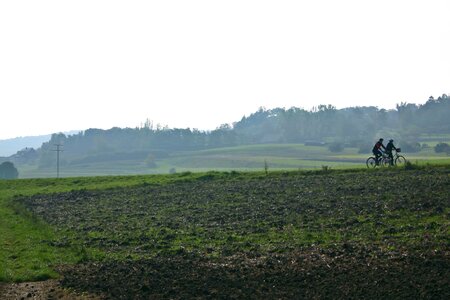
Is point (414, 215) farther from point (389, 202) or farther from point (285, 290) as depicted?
point (285, 290)

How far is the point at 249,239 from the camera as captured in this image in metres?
26.6

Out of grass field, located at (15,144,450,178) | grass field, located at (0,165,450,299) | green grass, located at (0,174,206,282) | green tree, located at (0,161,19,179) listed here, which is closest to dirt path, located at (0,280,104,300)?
grass field, located at (0,165,450,299)

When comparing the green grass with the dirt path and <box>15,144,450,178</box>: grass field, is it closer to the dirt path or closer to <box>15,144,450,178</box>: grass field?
the dirt path

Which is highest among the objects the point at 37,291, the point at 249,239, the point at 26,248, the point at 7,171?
the point at 249,239

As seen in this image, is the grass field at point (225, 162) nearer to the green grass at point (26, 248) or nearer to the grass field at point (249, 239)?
the grass field at point (249, 239)

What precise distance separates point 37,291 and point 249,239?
914 cm

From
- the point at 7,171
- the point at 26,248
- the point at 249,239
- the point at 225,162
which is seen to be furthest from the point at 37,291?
the point at 225,162

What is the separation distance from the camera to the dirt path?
19688 millimetres

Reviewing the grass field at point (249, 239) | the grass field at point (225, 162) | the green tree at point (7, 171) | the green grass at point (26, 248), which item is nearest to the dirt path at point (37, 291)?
the grass field at point (249, 239)

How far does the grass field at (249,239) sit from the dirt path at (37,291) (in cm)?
47

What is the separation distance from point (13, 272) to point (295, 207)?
15790mm

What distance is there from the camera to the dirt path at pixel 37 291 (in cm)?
1969

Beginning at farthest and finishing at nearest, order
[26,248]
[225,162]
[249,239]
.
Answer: [225,162], [26,248], [249,239]

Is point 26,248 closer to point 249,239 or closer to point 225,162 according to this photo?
point 249,239
